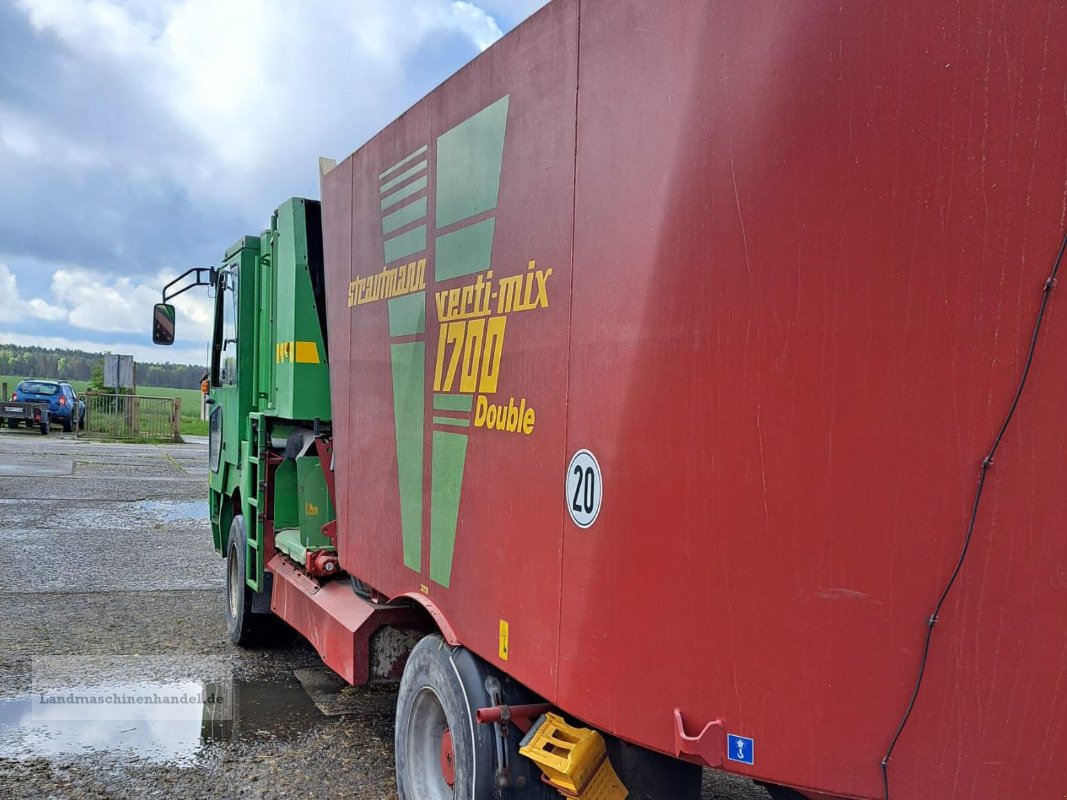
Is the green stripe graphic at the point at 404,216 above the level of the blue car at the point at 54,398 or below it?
above

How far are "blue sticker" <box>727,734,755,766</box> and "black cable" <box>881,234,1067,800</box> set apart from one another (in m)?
0.29

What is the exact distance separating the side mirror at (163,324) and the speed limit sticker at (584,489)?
6098 millimetres

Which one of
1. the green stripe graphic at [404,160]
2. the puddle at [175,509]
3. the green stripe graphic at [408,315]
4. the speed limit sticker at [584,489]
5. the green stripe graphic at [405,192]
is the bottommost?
the puddle at [175,509]

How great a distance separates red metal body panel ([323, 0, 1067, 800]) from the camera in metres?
1.85

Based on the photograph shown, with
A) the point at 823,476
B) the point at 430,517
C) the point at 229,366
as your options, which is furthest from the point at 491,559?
the point at 229,366

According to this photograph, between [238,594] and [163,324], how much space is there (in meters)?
2.50

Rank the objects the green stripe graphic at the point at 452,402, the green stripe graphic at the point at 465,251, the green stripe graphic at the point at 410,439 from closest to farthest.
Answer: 1. the green stripe graphic at the point at 465,251
2. the green stripe graphic at the point at 452,402
3. the green stripe graphic at the point at 410,439

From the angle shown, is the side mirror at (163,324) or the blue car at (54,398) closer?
the side mirror at (163,324)

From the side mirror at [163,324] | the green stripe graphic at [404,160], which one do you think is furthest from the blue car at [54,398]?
the green stripe graphic at [404,160]

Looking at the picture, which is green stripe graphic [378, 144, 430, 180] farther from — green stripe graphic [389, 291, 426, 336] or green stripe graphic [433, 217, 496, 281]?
green stripe graphic [389, 291, 426, 336]

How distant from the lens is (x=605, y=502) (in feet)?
7.90

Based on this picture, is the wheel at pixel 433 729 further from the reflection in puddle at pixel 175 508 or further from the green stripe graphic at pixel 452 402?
the reflection in puddle at pixel 175 508

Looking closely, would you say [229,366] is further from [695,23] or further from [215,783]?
[695,23]

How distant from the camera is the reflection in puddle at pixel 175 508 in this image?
1359cm
